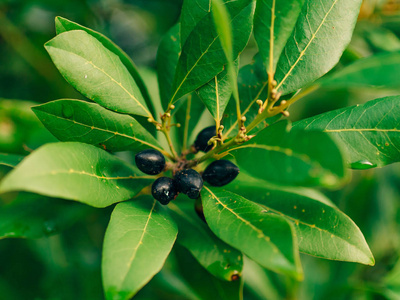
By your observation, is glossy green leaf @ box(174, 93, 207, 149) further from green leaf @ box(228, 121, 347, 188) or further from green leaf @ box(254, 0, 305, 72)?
green leaf @ box(228, 121, 347, 188)

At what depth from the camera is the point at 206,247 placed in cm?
127

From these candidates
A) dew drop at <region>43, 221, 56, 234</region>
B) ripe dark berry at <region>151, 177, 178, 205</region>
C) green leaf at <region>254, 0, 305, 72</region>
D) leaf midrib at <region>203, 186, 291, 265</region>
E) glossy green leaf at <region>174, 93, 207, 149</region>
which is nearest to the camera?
leaf midrib at <region>203, 186, 291, 265</region>

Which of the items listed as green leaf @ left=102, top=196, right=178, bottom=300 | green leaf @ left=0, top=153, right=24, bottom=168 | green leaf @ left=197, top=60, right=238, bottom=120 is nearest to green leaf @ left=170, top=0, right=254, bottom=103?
green leaf @ left=197, top=60, right=238, bottom=120

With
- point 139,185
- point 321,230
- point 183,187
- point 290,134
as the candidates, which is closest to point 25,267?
point 139,185

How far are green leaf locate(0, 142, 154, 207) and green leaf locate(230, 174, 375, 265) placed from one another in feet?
1.67

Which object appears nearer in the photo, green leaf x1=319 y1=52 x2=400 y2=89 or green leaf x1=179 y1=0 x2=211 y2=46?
green leaf x1=319 y1=52 x2=400 y2=89

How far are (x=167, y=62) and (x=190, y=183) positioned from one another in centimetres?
55

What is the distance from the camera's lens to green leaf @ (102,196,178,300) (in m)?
0.86

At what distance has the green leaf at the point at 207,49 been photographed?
1097 mm

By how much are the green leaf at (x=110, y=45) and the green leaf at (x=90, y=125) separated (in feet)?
0.68

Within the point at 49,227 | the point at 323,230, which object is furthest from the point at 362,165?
the point at 49,227

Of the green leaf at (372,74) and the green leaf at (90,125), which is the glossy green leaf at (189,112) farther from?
the green leaf at (372,74)

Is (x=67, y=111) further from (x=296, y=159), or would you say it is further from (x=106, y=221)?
(x=106, y=221)

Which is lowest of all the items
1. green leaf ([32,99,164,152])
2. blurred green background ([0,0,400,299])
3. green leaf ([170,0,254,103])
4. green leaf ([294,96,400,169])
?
blurred green background ([0,0,400,299])
